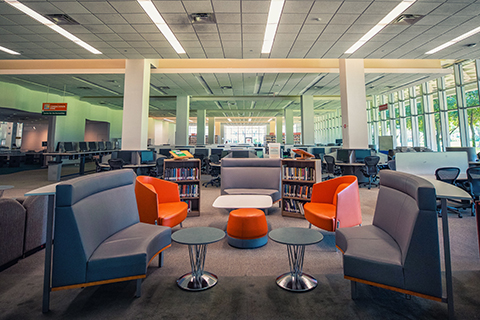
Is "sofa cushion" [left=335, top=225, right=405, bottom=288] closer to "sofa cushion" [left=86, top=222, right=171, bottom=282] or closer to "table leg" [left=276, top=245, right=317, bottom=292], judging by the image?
"table leg" [left=276, top=245, right=317, bottom=292]

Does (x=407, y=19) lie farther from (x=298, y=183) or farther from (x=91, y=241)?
(x=91, y=241)

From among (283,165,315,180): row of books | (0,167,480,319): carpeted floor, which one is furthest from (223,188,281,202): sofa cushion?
(0,167,480,319): carpeted floor

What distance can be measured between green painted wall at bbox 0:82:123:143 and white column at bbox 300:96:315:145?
14.7 metres

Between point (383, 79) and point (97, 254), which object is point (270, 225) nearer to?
point (97, 254)

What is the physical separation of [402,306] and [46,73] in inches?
486

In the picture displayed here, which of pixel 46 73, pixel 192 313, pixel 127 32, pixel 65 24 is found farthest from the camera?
pixel 46 73

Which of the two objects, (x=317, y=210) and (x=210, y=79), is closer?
(x=317, y=210)

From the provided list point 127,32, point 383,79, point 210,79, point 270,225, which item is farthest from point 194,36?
point 383,79

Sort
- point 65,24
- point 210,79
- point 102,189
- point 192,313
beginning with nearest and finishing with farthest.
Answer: point 192,313, point 102,189, point 65,24, point 210,79

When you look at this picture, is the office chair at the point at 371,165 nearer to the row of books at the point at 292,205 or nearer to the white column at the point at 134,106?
the row of books at the point at 292,205

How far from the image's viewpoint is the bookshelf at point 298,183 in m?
4.06

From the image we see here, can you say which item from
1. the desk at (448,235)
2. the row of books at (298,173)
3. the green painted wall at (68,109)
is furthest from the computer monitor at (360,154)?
the green painted wall at (68,109)

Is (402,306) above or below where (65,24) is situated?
below

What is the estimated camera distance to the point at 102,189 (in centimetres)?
200
